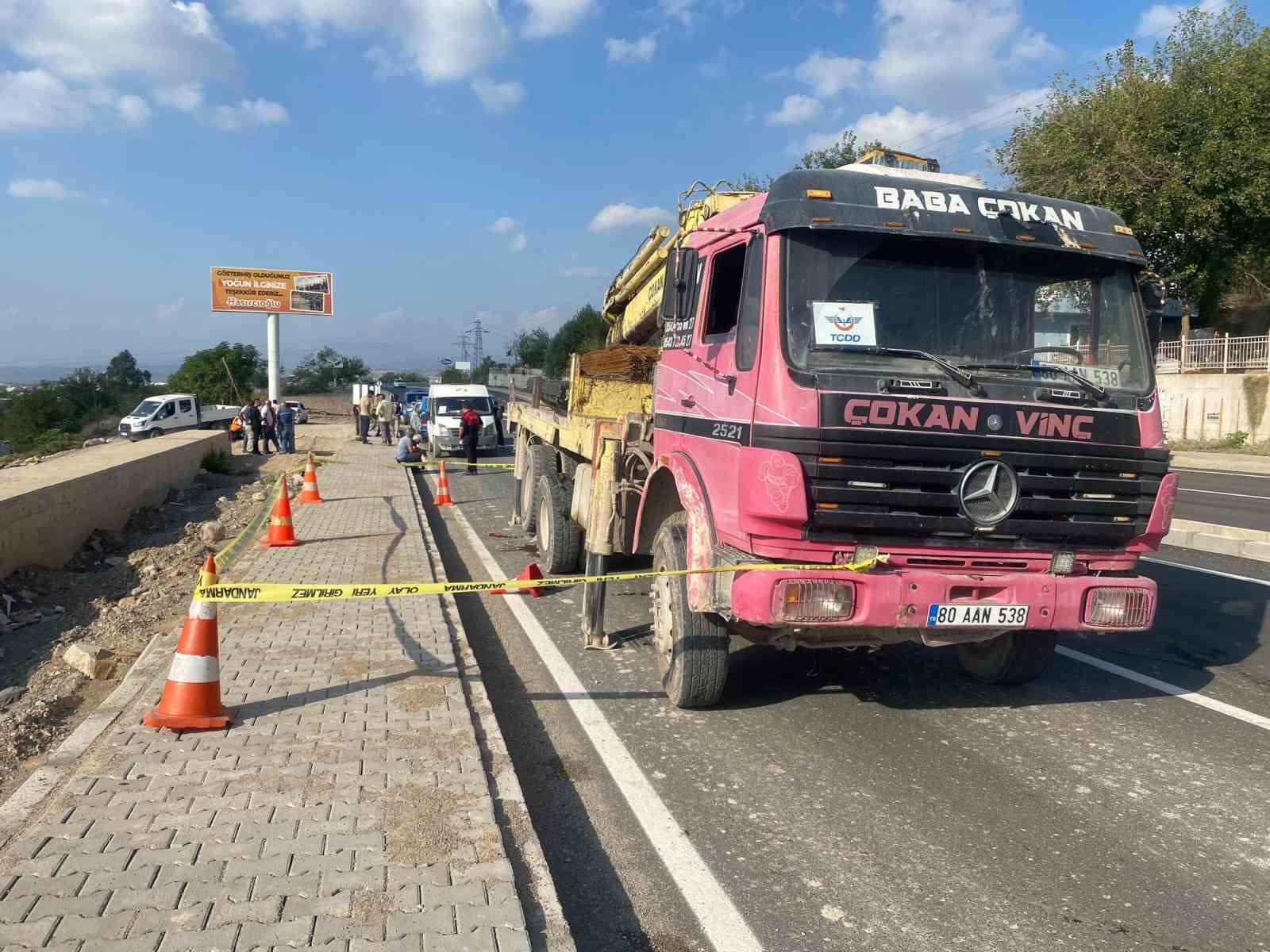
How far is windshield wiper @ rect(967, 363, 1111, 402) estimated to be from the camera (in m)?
4.62

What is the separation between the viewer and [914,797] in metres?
4.37

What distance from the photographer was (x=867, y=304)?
4.59 meters

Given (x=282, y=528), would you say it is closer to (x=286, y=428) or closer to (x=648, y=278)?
(x=648, y=278)

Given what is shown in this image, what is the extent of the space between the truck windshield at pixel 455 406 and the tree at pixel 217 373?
3900cm

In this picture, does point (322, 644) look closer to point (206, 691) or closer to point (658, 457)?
point (206, 691)

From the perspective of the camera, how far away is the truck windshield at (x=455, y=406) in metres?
26.8

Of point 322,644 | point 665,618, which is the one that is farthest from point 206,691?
point 665,618


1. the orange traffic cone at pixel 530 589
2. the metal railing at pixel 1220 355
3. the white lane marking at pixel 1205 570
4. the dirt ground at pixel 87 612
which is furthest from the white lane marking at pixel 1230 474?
the dirt ground at pixel 87 612

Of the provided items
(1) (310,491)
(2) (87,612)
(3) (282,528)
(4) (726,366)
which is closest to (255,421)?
(1) (310,491)

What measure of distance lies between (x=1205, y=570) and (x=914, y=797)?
6.88 meters

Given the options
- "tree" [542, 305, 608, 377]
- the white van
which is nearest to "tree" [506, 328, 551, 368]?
"tree" [542, 305, 608, 377]

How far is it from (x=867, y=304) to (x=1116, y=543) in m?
1.75

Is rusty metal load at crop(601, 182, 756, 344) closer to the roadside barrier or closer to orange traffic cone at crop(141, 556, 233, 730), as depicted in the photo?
orange traffic cone at crop(141, 556, 233, 730)

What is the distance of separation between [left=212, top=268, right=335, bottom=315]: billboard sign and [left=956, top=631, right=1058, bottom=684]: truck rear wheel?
44.6 meters
